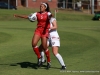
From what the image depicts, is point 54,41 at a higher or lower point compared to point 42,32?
lower

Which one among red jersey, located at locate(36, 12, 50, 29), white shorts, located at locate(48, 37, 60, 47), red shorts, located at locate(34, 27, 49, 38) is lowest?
white shorts, located at locate(48, 37, 60, 47)

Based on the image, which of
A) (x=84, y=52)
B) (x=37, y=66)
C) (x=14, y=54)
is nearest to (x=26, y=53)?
(x=14, y=54)

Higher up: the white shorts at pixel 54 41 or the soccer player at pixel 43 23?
the soccer player at pixel 43 23

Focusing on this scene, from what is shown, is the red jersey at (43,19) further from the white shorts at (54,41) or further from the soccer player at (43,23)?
the white shorts at (54,41)

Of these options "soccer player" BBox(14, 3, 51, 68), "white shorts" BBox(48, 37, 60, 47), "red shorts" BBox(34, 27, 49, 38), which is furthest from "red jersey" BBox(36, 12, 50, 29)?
"white shorts" BBox(48, 37, 60, 47)

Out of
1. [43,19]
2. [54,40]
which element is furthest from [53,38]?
[43,19]

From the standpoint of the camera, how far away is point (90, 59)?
556 inches

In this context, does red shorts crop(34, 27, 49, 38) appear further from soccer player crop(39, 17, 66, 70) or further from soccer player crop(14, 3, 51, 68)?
Result: soccer player crop(39, 17, 66, 70)

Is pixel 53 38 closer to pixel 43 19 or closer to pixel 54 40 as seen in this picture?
pixel 54 40

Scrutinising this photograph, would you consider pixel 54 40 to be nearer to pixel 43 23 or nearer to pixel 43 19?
pixel 43 23

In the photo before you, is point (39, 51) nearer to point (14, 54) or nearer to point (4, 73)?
point (4, 73)

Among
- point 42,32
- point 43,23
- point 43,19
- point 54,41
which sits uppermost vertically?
point 43,19

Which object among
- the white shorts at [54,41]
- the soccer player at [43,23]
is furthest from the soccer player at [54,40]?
the soccer player at [43,23]

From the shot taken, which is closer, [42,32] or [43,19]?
[43,19]
